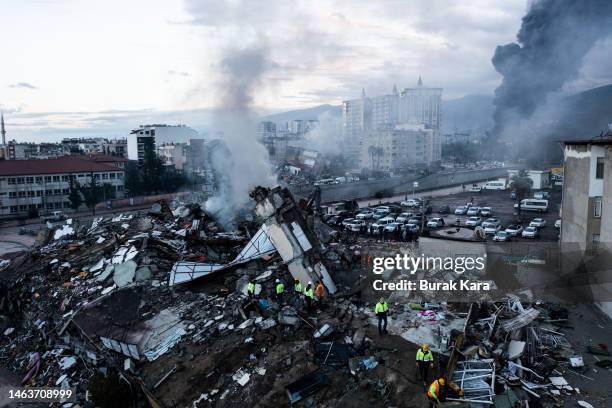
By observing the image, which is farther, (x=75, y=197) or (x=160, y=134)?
(x=160, y=134)

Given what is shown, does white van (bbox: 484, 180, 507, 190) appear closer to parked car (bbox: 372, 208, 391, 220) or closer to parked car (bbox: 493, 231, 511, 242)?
parked car (bbox: 372, 208, 391, 220)

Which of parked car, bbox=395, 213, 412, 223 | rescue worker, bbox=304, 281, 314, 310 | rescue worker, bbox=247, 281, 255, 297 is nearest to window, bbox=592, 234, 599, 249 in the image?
rescue worker, bbox=304, 281, 314, 310

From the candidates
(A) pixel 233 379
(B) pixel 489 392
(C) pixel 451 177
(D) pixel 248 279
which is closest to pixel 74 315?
(D) pixel 248 279

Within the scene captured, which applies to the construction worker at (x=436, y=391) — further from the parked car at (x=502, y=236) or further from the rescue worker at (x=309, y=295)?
the parked car at (x=502, y=236)

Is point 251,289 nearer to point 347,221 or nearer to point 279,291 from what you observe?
point 279,291

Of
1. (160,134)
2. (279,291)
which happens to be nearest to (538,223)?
(279,291)

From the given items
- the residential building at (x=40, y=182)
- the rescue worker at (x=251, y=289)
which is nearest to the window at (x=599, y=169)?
the rescue worker at (x=251, y=289)

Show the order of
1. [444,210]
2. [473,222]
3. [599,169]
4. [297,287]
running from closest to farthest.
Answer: [297,287] → [599,169] → [473,222] → [444,210]
